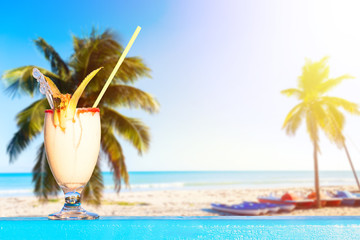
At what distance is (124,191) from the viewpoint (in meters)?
18.3

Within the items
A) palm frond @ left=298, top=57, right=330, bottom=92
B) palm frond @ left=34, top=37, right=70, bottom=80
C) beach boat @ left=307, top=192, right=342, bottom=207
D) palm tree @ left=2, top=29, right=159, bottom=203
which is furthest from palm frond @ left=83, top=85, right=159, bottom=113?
beach boat @ left=307, top=192, right=342, bottom=207

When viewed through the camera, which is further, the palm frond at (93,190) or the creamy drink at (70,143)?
the palm frond at (93,190)

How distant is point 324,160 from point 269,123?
5.23 metres

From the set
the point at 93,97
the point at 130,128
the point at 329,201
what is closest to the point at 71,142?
the point at 130,128

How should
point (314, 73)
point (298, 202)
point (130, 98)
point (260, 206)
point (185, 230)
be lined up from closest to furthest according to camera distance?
point (185, 230) < point (130, 98) < point (260, 206) < point (298, 202) < point (314, 73)

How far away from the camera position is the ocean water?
19.2 meters

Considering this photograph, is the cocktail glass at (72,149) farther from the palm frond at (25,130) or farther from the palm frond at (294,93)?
the palm frond at (294,93)

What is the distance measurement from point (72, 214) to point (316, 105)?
11.6 m

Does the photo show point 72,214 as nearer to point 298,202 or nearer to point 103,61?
point 103,61

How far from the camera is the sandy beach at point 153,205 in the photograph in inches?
464

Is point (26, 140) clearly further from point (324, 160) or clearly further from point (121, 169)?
point (324, 160)

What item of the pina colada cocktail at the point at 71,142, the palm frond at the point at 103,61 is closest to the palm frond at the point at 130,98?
the palm frond at the point at 103,61

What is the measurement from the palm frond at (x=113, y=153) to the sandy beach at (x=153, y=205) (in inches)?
148

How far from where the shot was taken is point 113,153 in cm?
697
